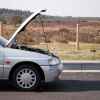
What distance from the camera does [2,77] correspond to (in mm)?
10961

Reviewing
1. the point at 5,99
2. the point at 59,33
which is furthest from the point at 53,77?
the point at 59,33

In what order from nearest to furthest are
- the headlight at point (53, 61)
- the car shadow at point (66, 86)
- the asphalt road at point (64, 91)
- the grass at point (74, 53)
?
the asphalt road at point (64, 91)
the headlight at point (53, 61)
the car shadow at point (66, 86)
the grass at point (74, 53)

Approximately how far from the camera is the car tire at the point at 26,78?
11000 millimetres

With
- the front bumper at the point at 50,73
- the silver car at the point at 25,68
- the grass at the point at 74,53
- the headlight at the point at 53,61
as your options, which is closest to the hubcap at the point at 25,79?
the silver car at the point at 25,68

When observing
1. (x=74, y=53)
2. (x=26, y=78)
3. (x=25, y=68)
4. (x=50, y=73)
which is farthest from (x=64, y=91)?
(x=74, y=53)

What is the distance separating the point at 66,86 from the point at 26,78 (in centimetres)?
142

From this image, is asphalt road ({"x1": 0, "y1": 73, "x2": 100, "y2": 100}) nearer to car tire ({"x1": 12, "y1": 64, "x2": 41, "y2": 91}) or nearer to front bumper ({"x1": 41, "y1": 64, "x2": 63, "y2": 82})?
car tire ({"x1": 12, "y1": 64, "x2": 41, "y2": 91})

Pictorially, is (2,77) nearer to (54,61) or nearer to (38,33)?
(54,61)

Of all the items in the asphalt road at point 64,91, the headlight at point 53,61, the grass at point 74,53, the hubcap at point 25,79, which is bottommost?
→ the asphalt road at point 64,91

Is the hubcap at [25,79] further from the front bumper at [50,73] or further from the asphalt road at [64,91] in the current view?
the front bumper at [50,73]

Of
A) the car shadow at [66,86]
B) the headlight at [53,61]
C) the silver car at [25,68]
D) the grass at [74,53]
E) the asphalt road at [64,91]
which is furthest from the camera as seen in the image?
the grass at [74,53]

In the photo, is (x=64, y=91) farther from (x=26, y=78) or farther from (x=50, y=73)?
(x=26, y=78)

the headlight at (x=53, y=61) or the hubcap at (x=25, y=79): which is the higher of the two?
the headlight at (x=53, y=61)

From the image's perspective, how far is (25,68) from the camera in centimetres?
1104
